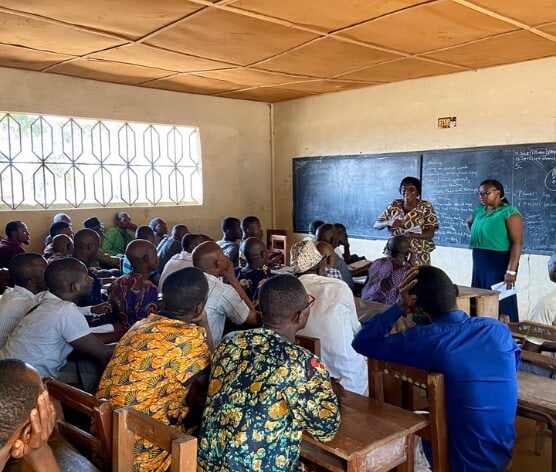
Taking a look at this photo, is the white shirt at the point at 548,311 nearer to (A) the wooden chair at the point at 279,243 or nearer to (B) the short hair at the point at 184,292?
(B) the short hair at the point at 184,292

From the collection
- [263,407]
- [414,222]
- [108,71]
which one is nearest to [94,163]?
[108,71]

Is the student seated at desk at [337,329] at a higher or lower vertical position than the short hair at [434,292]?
lower

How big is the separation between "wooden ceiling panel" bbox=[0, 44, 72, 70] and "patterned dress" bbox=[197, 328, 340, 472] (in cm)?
432

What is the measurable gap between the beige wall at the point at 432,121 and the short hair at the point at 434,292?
3792 millimetres

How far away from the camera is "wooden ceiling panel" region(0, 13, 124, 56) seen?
3939 millimetres

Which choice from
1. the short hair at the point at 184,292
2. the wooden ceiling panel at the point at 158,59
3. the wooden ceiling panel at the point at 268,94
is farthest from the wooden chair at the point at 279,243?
the short hair at the point at 184,292

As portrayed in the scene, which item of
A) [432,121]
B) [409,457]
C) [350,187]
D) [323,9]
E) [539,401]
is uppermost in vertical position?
[323,9]

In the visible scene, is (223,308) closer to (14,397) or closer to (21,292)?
(21,292)

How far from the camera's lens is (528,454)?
2828 millimetres

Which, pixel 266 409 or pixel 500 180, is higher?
pixel 500 180

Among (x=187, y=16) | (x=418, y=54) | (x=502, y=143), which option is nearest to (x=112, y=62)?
(x=187, y=16)

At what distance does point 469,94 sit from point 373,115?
131cm

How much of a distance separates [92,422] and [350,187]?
577 centimetres

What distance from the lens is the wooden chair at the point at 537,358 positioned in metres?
2.03
